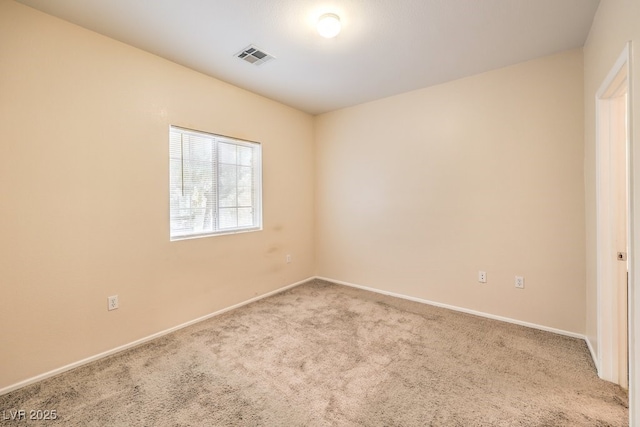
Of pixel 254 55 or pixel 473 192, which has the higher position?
→ pixel 254 55

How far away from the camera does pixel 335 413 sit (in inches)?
64.7

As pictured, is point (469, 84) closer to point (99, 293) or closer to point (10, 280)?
point (99, 293)

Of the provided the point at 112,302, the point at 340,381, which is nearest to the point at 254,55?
the point at 112,302

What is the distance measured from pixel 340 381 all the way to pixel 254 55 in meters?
2.87

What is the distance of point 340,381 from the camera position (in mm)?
1942

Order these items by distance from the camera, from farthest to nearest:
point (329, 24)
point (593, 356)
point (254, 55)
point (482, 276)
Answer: point (482, 276) → point (254, 55) → point (593, 356) → point (329, 24)

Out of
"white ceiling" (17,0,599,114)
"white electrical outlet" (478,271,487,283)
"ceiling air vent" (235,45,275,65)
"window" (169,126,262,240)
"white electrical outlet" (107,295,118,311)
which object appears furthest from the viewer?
"white electrical outlet" (478,271,487,283)

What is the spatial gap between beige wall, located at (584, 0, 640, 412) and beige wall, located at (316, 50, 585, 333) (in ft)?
0.63

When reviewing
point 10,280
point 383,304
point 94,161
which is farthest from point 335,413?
point 94,161

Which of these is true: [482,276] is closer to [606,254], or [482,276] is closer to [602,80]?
[606,254]

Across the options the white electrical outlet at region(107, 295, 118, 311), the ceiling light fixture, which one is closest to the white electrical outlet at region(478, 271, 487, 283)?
the ceiling light fixture

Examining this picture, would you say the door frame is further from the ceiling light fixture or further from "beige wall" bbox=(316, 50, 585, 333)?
the ceiling light fixture

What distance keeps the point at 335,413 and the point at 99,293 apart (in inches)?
82.3

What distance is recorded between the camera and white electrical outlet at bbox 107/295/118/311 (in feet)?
7.59
